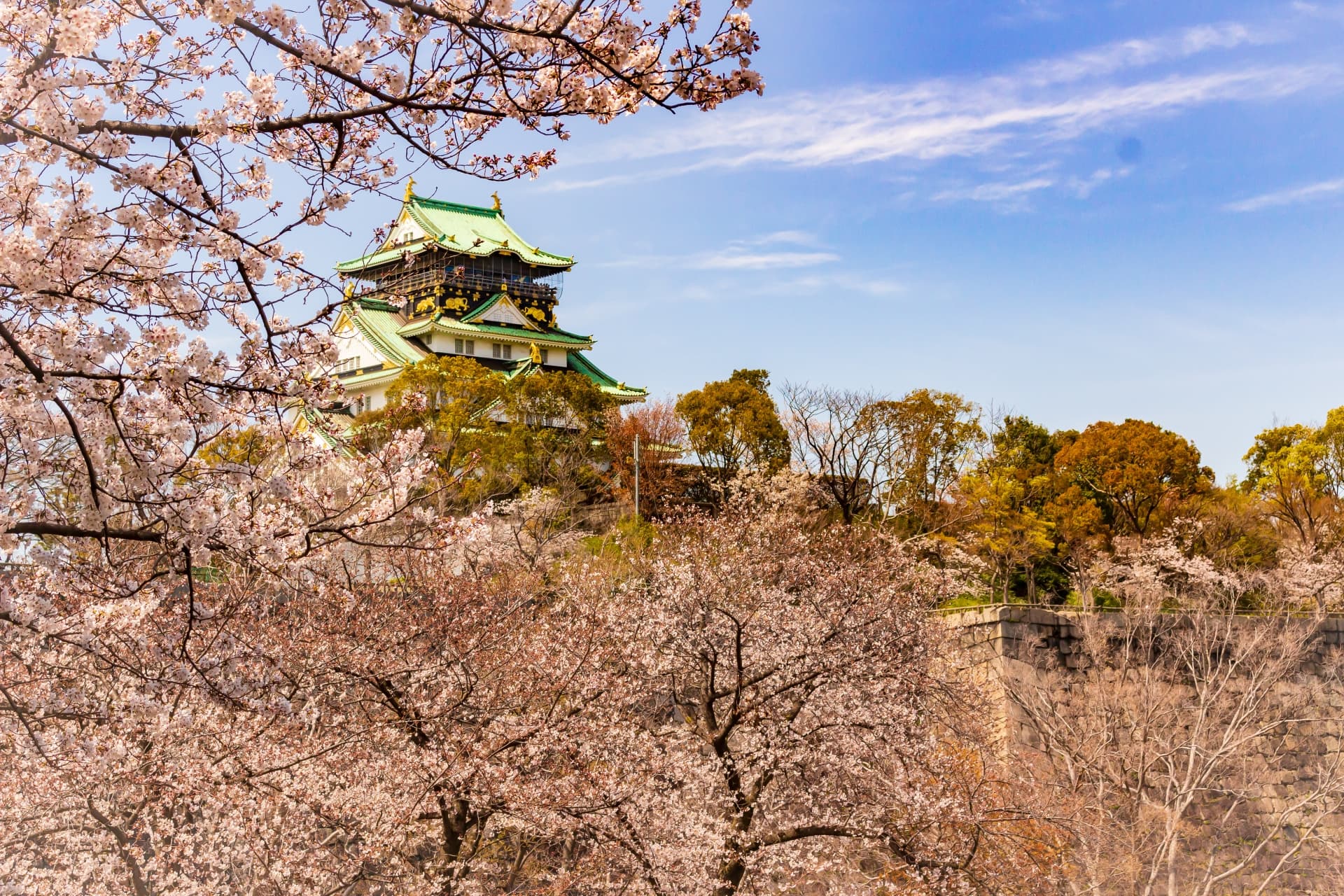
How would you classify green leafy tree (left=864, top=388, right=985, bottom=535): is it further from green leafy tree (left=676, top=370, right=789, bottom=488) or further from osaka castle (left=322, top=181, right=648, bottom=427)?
osaka castle (left=322, top=181, right=648, bottom=427)

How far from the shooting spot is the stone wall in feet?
54.9

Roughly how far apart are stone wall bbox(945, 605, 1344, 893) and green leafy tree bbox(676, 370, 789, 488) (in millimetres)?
8762

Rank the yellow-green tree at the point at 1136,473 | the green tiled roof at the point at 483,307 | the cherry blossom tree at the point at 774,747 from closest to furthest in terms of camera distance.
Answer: the cherry blossom tree at the point at 774,747 → the yellow-green tree at the point at 1136,473 → the green tiled roof at the point at 483,307

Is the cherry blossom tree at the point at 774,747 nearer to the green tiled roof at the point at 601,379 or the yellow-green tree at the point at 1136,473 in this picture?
the yellow-green tree at the point at 1136,473

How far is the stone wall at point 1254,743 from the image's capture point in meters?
16.7

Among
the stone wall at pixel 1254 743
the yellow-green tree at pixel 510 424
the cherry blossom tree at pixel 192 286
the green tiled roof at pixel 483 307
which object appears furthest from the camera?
the green tiled roof at pixel 483 307

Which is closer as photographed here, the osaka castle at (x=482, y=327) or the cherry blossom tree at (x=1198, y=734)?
the cherry blossom tree at (x=1198, y=734)

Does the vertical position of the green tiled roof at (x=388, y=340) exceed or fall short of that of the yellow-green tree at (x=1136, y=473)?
it exceeds it

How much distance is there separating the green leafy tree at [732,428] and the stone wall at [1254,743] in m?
8.76

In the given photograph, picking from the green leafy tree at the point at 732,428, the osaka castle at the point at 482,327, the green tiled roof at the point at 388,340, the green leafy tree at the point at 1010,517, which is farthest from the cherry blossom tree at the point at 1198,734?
the green tiled roof at the point at 388,340

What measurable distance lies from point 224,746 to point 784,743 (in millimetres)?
4843

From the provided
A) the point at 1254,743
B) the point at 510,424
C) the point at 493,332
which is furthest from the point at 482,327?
the point at 1254,743

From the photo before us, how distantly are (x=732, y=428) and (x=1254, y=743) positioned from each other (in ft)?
42.4

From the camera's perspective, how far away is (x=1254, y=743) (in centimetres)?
1800
